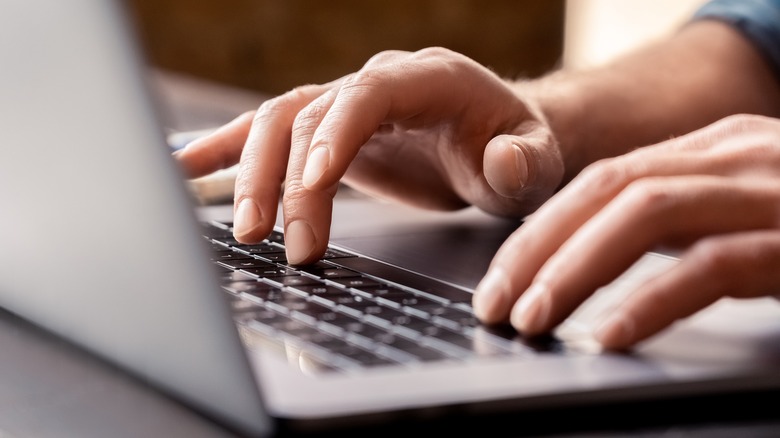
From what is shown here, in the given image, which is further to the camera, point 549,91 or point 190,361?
point 549,91

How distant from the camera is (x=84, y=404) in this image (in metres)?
0.31

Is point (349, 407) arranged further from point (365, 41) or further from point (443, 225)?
point (365, 41)

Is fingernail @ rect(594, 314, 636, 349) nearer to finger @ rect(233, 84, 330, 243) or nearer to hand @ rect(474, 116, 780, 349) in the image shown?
hand @ rect(474, 116, 780, 349)

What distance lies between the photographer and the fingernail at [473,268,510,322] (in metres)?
0.35

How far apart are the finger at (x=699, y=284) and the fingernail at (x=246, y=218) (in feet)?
0.85

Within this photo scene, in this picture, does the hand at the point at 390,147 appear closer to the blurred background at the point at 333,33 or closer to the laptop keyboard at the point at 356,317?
the laptop keyboard at the point at 356,317

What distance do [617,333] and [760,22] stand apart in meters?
0.76

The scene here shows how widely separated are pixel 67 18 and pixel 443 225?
44 centimetres

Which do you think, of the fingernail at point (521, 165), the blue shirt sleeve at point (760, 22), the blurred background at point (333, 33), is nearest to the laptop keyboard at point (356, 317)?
the fingernail at point (521, 165)

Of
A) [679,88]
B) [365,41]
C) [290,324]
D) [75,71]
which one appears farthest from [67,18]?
[365,41]

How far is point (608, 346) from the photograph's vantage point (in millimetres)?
331

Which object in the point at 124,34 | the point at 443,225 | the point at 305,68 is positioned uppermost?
the point at 124,34

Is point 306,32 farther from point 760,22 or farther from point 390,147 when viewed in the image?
point 390,147

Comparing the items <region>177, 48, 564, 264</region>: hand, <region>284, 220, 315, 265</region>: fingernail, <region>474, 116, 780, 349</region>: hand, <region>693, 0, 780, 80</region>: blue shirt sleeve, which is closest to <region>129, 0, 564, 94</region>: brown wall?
<region>693, 0, 780, 80</region>: blue shirt sleeve
